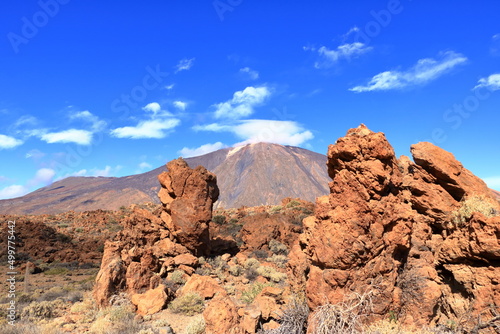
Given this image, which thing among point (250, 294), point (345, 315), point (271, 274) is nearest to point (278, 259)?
point (271, 274)

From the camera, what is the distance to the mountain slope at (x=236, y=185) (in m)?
83.5

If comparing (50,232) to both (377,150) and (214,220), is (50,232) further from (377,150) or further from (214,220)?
(377,150)

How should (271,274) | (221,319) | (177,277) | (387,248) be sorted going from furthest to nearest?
(271,274)
(177,277)
(221,319)
(387,248)

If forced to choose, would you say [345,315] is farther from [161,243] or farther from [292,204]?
[292,204]

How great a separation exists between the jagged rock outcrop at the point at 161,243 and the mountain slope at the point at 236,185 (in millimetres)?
68357

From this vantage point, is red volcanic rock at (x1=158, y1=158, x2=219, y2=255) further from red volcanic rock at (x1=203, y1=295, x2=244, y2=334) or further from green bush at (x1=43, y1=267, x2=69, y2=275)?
red volcanic rock at (x1=203, y1=295, x2=244, y2=334)

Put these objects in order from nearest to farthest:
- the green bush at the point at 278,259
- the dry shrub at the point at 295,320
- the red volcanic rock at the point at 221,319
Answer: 1. the dry shrub at the point at 295,320
2. the red volcanic rock at the point at 221,319
3. the green bush at the point at 278,259

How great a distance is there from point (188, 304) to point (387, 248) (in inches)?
221

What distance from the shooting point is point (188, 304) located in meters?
8.52

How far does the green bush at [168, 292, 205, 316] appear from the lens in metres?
8.33

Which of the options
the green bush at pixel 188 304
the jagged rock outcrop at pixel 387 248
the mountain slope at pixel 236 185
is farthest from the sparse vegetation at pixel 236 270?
the mountain slope at pixel 236 185

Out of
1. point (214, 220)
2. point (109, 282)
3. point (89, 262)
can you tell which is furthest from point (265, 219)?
point (109, 282)

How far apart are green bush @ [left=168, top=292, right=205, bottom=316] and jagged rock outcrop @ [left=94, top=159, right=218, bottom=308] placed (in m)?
0.34

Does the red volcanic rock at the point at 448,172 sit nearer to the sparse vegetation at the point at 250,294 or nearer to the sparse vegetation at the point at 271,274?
the sparse vegetation at the point at 250,294
